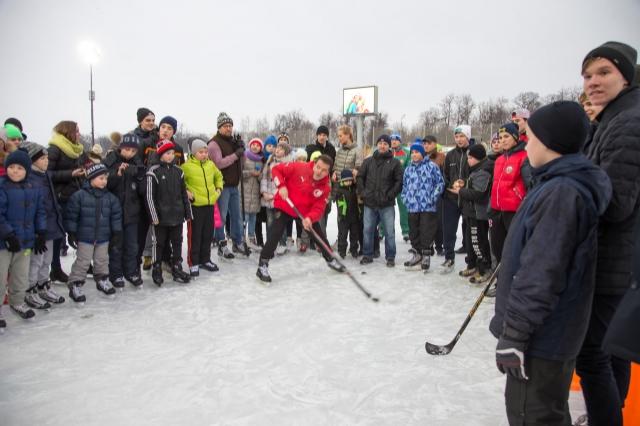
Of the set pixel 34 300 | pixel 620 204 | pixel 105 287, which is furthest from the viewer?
pixel 105 287

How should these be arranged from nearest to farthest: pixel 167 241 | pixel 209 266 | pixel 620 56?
1. pixel 620 56
2. pixel 167 241
3. pixel 209 266

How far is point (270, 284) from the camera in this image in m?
5.34

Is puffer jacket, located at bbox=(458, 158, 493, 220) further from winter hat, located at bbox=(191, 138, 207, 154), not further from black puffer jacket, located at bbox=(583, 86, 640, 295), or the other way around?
winter hat, located at bbox=(191, 138, 207, 154)

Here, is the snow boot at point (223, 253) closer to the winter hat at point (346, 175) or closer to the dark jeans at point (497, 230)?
the winter hat at point (346, 175)

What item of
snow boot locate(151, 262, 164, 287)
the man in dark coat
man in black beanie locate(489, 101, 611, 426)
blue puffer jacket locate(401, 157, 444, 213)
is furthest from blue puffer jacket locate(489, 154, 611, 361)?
the man in dark coat

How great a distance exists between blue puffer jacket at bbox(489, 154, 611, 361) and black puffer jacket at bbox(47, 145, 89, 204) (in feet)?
16.0

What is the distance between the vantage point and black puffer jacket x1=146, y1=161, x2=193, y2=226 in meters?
5.07

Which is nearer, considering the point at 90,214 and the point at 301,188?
the point at 90,214

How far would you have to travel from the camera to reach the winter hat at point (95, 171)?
459 centimetres

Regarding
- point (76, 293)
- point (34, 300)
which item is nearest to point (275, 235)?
point (76, 293)

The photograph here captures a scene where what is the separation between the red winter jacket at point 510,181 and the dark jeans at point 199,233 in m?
3.63

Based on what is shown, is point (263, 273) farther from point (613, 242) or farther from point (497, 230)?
point (613, 242)

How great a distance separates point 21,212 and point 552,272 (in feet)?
14.3

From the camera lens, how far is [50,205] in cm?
441
